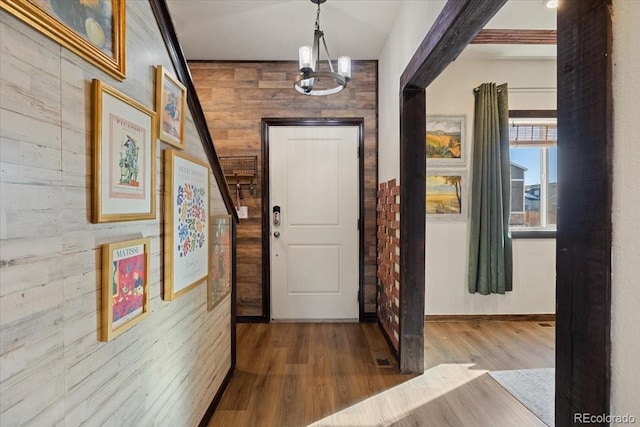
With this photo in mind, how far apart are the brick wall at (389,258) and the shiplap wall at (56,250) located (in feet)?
5.79

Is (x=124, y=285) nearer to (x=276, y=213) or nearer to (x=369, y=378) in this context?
(x=369, y=378)

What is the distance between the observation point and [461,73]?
3236 millimetres

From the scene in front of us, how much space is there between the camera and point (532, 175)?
3.36 metres

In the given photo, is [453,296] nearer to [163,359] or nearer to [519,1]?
[519,1]

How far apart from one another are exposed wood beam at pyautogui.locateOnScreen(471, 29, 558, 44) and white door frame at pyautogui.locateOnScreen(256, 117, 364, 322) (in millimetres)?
1303

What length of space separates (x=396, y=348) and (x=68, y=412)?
2.11 meters

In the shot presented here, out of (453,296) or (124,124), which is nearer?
(124,124)

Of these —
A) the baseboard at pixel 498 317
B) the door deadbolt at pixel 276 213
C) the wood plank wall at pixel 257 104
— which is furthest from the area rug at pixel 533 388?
the door deadbolt at pixel 276 213

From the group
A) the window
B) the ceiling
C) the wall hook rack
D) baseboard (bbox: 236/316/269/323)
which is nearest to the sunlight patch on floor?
baseboard (bbox: 236/316/269/323)

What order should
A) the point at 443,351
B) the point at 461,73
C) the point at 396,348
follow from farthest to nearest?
the point at 461,73, the point at 443,351, the point at 396,348

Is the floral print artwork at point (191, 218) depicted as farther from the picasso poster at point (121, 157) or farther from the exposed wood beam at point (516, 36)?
the exposed wood beam at point (516, 36)

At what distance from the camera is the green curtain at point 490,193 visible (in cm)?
310

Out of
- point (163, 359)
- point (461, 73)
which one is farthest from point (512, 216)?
point (163, 359)
